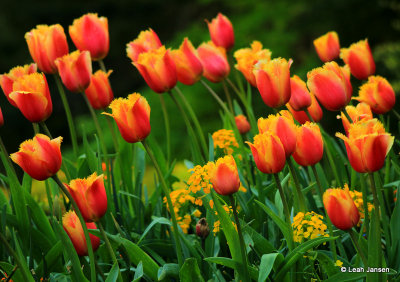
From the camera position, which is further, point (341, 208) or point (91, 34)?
point (91, 34)

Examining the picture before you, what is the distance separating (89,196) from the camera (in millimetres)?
1409

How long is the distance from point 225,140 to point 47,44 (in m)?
0.71

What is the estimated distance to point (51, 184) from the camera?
6.33 ft

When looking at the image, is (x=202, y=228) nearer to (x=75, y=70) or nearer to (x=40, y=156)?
(x=40, y=156)

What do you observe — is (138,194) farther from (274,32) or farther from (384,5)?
(274,32)

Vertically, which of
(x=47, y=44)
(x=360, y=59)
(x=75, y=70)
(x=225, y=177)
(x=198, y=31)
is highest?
(x=198, y=31)

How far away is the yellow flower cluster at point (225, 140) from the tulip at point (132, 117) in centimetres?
62

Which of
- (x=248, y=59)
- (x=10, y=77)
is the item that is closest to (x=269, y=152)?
(x=248, y=59)

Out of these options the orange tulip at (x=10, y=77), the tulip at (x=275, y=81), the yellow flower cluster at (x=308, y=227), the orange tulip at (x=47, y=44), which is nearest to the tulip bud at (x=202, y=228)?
the yellow flower cluster at (x=308, y=227)

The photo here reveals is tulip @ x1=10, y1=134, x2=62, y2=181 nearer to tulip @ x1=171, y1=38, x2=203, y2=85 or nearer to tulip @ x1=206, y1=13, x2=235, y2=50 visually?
tulip @ x1=171, y1=38, x2=203, y2=85

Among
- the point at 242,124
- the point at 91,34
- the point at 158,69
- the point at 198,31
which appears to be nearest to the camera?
the point at 158,69

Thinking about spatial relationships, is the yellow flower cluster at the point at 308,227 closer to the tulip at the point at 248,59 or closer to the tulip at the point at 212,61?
the tulip at the point at 248,59

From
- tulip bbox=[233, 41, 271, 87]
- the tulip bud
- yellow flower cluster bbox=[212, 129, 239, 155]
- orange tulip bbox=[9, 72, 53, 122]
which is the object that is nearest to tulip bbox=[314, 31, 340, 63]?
tulip bbox=[233, 41, 271, 87]

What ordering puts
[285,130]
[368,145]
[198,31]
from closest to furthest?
[368,145] → [285,130] → [198,31]
